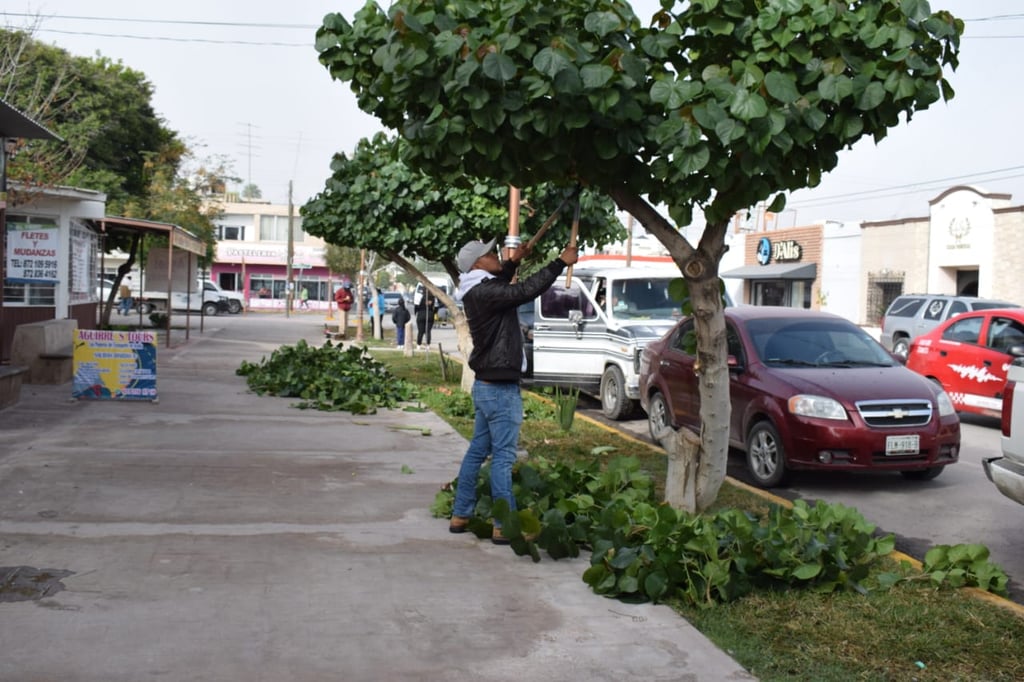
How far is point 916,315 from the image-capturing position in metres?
22.4

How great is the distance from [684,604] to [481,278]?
240cm

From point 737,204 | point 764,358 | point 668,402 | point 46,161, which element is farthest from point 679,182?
point 46,161

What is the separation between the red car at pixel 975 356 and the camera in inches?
538

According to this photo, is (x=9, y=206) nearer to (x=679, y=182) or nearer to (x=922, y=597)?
(x=679, y=182)

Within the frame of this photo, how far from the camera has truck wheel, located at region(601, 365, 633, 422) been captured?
13477 millimetres

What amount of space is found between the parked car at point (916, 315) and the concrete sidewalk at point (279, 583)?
15.5 meters

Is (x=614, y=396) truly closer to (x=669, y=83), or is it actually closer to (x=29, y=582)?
(x=669, y=83)

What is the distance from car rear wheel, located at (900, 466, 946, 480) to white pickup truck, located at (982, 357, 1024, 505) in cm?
290

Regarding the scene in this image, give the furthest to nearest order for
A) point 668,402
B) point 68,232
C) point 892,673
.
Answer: point 68,232 → point 668,402 → point 892,673

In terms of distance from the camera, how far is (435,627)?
4.89 meters

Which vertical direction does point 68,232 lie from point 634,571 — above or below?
above

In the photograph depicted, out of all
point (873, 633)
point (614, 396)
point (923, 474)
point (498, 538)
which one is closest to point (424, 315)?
point (614, 396)

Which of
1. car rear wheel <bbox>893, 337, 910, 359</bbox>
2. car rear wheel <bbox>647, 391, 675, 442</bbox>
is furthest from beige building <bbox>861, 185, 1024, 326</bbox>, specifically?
car rear wheel <bbox>647, 391, 675, 442</bbox>

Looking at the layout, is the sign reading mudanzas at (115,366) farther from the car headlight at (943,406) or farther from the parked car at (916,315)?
the parked car at (916,315)
